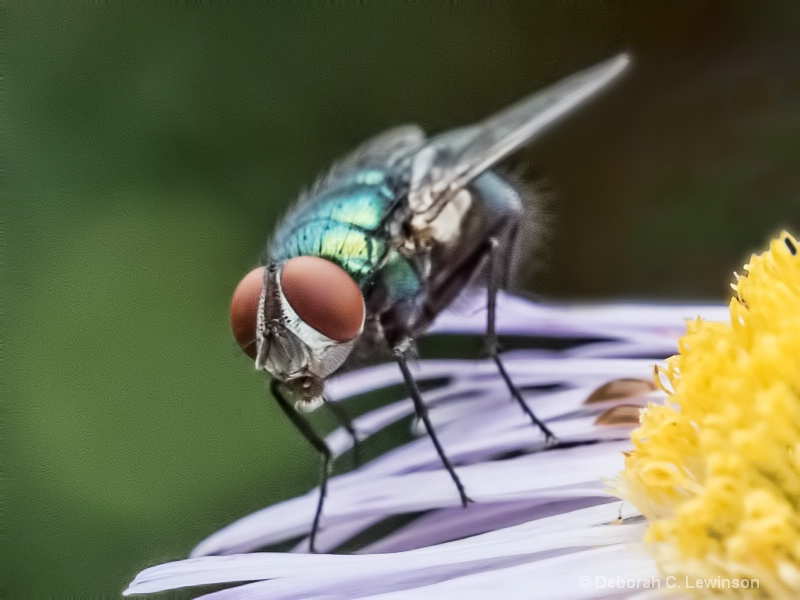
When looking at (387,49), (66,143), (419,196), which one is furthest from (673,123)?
(66,143)

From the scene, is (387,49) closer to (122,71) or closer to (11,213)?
(122,71)

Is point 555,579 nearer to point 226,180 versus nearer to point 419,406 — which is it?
point 419,406

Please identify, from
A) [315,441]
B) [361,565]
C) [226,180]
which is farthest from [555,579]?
[226,180]

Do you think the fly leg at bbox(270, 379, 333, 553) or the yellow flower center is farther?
the fly leg at bbox(270, 379, 333, 553)

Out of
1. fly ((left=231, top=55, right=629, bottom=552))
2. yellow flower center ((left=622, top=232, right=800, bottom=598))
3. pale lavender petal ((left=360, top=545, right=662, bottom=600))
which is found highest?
fly ((left=231, top=55, right=629, bottom=552))

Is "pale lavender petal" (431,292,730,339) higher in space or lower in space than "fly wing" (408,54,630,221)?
lower

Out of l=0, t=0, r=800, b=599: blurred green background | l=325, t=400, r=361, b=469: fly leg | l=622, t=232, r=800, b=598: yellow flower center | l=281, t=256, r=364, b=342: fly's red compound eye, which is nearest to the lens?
l=622, t=232, r=800, b=598: yellow flower center

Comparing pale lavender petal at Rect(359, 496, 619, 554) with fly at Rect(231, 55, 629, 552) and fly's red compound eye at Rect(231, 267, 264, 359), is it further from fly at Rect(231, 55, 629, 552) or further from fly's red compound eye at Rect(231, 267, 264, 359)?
fly's red compound eye at Rect(231, 267, 264, 359)

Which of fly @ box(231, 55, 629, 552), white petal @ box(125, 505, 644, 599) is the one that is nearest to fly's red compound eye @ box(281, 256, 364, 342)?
fly @ box(231, 55, 629, 552)
